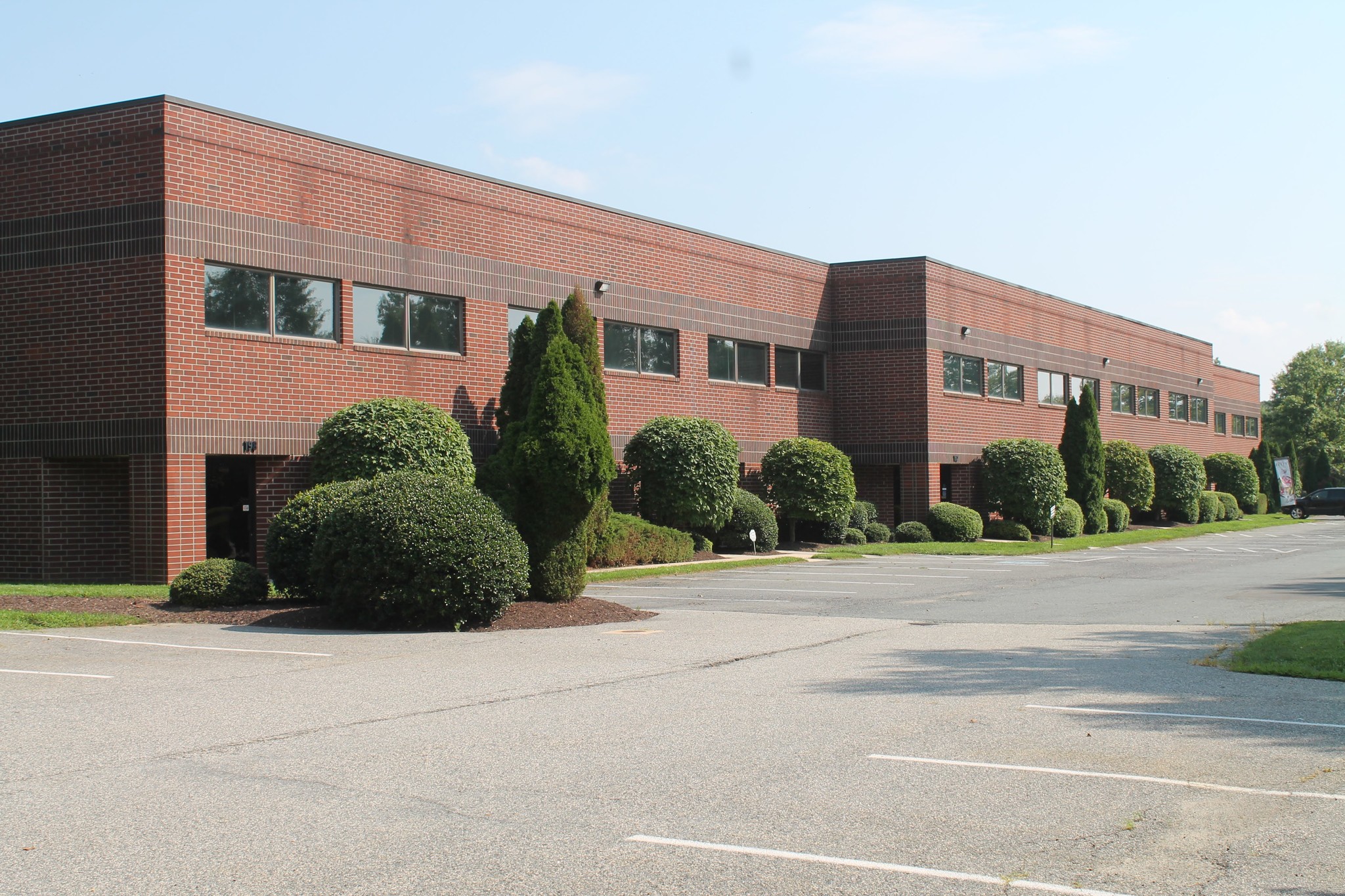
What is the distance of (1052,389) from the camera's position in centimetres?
4541

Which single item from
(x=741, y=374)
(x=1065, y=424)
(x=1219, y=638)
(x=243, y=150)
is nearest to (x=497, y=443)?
(x=243, y=150)

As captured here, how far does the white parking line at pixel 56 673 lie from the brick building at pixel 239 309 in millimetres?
8472

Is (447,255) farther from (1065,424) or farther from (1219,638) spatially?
(1065,424)

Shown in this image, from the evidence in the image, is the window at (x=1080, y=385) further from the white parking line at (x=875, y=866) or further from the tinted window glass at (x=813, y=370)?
the white parking line at (x=875, y=866)

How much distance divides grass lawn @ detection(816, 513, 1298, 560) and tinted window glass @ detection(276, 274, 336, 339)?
12.8 m

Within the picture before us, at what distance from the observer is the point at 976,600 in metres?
19.2

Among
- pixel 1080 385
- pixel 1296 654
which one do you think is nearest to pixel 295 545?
pixel 1296 654

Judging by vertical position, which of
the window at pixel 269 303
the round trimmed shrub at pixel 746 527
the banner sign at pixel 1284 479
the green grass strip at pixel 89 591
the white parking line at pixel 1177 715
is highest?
the window at pixel 269 303

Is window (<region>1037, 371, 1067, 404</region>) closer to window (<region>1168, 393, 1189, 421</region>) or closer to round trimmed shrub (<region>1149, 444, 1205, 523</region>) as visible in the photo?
round trimmed shrub (<region>1149, 444, 1205, 523</region>)

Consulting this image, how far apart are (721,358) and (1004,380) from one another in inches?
531

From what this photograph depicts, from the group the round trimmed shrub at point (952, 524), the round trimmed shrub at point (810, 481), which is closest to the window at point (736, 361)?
the round trimmed shrub at point (810, 481)

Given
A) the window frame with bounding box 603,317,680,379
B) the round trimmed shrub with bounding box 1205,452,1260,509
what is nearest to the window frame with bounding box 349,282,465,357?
the window frame with bounding box 603,317,680,379

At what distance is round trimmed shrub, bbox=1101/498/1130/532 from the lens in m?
42.7

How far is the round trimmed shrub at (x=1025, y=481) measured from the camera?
37281 millimetres
